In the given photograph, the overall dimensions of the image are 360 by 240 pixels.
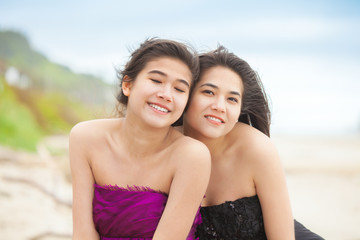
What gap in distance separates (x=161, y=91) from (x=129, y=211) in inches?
31.7

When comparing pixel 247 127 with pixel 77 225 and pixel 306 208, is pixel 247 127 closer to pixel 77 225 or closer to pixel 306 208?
pixel 77 225

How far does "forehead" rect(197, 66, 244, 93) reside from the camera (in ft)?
9.25

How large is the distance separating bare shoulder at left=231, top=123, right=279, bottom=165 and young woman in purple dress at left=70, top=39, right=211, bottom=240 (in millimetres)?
487

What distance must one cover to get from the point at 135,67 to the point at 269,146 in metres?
1.13

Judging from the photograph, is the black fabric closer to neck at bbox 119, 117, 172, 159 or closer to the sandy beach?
neck at bbox 119, 117, 172, 159

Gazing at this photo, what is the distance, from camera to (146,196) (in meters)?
2.58

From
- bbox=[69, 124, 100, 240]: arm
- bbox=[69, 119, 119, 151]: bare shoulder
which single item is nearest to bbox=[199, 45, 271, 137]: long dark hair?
bbox=[69, 119, 119, 151]: bare shoulder

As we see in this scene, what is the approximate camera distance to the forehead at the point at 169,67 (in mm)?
2529

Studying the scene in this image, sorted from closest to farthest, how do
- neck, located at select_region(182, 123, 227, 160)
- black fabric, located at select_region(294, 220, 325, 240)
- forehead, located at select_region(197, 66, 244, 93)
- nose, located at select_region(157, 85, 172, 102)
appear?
nose, located at select_region(157, 85, 172, 102) → forehead, located at select_region(197, 66, 244, 93) → neck, located at select_region(182, 123, 227, 160) → black fabric, located at select_region(294, 220, 325, 240)

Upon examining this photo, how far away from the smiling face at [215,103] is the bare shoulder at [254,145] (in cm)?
24

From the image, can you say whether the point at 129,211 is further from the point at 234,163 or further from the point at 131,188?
the point at 234,163

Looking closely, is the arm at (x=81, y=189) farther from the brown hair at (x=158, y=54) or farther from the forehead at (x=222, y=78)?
the forehead at (x=222, y=78)

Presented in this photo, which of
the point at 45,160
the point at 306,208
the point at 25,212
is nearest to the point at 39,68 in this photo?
the point at 45,160

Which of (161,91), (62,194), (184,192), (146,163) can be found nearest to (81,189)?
(146,163)
